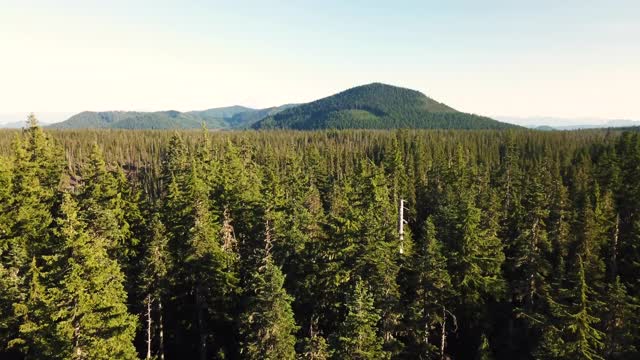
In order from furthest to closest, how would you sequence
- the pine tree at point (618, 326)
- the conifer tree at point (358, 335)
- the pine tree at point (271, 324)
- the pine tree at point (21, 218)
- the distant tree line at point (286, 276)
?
the pine tree at point (21, 218) < the pine tree at point (618, 326) < the pine tree at point (271, 324) < the distant tree line at point (286, 276) < the conifer tree at point (358, 335)

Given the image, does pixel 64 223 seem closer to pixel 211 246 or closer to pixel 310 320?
pixel 211 246

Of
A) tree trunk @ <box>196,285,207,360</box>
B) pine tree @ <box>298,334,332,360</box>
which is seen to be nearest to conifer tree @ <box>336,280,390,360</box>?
pine tree @ <box>298,334,332,360</box>

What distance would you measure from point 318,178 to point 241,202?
1318 inches

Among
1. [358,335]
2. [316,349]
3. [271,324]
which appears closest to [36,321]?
[271,324]

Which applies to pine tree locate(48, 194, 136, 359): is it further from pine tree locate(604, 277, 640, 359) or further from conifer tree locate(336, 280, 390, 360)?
pine tree locate(604, 277, 640, 359)

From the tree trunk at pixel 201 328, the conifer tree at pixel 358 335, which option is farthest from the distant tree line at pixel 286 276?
the tree trunk at pixel 201 328

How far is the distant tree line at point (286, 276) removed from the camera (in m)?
21.8

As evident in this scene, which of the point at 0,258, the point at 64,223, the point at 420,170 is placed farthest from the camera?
the point at 420,170

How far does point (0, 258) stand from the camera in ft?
109

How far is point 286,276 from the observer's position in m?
34.2

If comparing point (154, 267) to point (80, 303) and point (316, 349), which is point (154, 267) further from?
point (316, 349)

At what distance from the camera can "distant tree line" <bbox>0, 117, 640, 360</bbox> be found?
858 inches

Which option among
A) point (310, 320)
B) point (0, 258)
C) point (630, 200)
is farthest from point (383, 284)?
point (630, 200)

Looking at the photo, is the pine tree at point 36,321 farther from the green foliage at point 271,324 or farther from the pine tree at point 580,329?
the pine tree at point 580,329
